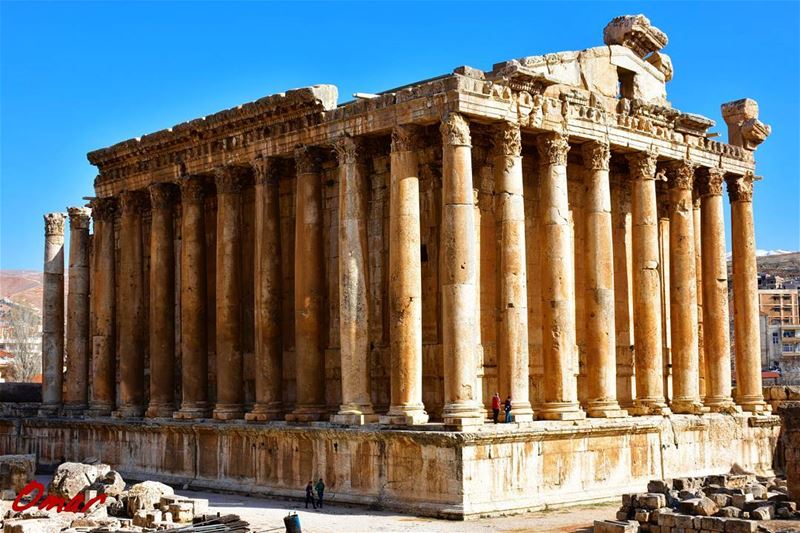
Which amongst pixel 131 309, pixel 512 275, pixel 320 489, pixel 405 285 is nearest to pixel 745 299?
pixel 512 275

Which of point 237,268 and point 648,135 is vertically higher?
point 648,135

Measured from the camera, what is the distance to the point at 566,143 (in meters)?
27.8

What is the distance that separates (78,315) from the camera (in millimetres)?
38625

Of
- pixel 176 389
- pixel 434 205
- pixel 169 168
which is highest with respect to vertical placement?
pixel 169 168

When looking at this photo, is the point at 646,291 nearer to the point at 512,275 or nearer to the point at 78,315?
the point at 512,275

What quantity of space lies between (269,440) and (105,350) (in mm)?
9757

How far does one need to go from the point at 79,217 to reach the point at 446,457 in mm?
19844

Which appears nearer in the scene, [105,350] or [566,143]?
[566,143]

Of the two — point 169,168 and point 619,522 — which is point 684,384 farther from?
point 169,168

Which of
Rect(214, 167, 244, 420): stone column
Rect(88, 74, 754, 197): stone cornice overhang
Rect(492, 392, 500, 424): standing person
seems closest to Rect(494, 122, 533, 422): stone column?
Rect(492, 392, 500, 424): standing person

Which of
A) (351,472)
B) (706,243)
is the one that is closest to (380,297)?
(351,472)

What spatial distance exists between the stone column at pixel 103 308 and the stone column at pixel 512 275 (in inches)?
591

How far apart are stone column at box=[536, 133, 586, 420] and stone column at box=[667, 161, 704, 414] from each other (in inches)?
178

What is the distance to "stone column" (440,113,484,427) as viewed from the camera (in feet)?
80.9
